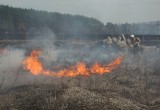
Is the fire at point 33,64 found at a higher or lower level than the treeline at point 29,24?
lower

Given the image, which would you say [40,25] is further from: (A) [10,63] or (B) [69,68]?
(B) [69,68]

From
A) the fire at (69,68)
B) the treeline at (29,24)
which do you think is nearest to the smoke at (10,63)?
the fire at (69,68)

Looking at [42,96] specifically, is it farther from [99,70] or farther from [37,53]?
[37,53]

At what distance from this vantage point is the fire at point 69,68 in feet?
80.0

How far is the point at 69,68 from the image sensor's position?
85.8 ft

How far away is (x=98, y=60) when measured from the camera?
Result: 3034 cm

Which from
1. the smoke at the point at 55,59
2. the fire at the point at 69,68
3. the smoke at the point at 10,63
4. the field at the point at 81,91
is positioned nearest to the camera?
the field at the point at 81,91

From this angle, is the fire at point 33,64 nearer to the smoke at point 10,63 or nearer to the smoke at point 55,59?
the smoke at point 55,59

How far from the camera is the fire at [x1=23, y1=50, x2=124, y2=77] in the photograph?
960 inches

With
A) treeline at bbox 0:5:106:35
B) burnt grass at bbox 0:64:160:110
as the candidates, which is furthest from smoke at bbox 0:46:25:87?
treeline at bbox 0:5:106:35

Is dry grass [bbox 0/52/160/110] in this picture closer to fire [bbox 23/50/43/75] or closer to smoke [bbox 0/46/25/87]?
smoke [bbox 0/46/25/87]

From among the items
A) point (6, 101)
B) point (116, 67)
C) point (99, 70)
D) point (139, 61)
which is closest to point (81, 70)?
point (99, 70)

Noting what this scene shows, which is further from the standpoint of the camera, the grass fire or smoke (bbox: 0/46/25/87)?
smoke (bbox: 0/46/25/87)

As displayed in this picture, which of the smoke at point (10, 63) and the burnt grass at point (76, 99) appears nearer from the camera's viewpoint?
the burnt grass at point (76, 99)
